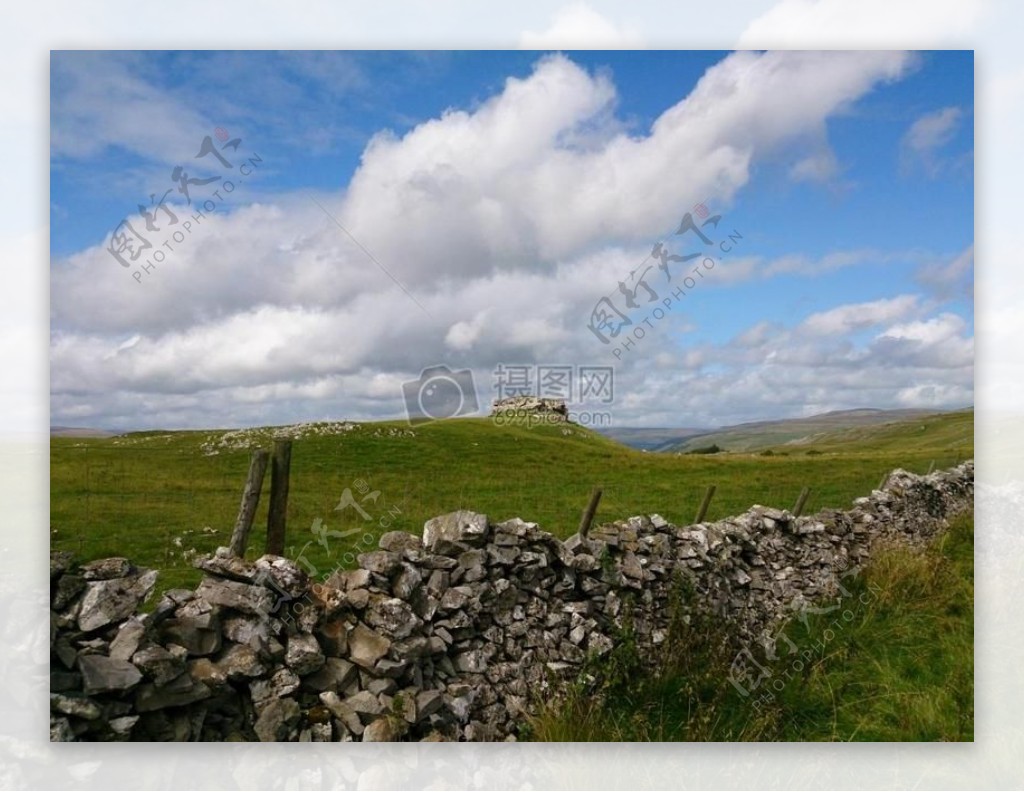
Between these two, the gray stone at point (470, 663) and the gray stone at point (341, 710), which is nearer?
the gray stone at point (341, 710)

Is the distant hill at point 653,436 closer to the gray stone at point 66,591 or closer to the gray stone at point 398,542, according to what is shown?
the gray stone at point 398,542

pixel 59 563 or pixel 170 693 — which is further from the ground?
pixel 59 563

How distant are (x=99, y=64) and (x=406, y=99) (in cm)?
265

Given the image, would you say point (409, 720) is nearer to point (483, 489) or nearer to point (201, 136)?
point (201, 136)

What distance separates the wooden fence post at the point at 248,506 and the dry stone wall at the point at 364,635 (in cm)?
31

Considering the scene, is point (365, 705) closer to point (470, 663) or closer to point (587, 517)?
point (470, 663)

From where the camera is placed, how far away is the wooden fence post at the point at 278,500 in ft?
17.9

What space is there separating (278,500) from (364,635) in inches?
56.8

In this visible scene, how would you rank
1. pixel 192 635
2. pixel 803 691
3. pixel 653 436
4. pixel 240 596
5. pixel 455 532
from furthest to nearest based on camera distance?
1. pixel 653 436
2. pixel 803 691
3. pixel 455 532
4. pixel 240 596
5. pixel 192 635

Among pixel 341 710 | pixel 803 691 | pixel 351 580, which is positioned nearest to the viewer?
pixel 341 710

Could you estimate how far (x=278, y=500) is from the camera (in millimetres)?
5656

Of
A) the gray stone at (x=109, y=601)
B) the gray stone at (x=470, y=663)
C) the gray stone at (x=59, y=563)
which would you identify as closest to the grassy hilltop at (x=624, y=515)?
the gray stone at (x=470, y=663)

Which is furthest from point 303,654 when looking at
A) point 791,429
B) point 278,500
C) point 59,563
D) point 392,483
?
point 392,483

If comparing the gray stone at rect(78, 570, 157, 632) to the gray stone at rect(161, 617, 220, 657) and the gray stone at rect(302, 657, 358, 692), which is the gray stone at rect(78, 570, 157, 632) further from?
the gray stone at rect(302, 657, 358, 692)
